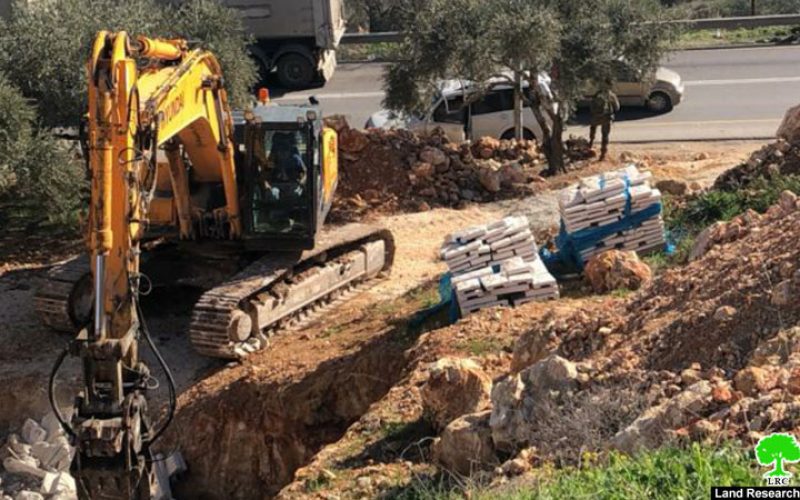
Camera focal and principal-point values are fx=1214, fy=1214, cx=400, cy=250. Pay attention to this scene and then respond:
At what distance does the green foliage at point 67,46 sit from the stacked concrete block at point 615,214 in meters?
8.28

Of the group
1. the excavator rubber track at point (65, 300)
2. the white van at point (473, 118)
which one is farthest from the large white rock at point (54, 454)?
the white van at point (473, 118)

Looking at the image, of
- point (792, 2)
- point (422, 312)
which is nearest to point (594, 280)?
point (422, 312)

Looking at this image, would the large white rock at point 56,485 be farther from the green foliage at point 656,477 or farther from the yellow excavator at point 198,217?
the green foliage at point 656,477

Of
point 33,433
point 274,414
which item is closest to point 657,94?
point 274,414

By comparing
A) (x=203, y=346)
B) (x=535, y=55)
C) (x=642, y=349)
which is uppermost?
(x=535, y=55)

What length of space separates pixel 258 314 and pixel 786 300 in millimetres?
7750

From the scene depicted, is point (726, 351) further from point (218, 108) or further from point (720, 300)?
point (218, 108)

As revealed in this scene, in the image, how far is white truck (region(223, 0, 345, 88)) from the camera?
30.2 meters

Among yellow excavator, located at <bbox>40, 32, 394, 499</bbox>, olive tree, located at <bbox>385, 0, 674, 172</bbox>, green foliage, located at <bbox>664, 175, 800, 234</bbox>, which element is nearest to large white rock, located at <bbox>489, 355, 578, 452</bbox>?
yellow excavator, located at <bbox>40, 32, 394, 499</bbox>

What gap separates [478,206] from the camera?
69.3ft

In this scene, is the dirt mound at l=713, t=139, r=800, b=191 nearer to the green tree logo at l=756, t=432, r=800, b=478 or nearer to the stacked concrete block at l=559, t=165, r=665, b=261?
the stacked concrete block at l=559, t=165, r=665, b=261

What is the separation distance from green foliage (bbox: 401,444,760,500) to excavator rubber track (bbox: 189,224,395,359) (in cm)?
769

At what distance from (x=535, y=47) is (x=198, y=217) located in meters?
7.29

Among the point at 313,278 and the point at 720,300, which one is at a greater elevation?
the point at 720,300
